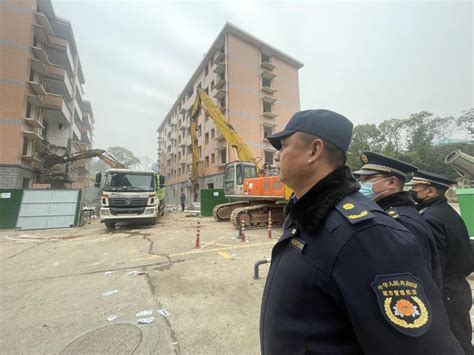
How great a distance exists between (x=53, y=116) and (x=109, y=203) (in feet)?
62.8

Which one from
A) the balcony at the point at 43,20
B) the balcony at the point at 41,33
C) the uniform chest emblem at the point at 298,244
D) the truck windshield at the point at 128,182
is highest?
the balcony at the point at 43,20

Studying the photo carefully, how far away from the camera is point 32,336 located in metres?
3.04

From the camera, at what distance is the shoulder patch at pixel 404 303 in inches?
29.9

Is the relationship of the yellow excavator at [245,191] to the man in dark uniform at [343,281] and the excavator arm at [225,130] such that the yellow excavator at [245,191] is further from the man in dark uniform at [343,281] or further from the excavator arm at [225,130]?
the man in dark uniform at [343,281]

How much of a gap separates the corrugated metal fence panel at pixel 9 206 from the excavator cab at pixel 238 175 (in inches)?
424

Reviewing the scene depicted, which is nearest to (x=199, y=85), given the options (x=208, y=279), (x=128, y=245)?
(x=128, y=245)

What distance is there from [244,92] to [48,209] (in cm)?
2080

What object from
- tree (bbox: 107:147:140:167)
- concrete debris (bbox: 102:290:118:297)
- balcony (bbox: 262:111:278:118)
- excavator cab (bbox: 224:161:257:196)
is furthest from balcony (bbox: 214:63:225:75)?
tree (bbox: 107:147:140:167)

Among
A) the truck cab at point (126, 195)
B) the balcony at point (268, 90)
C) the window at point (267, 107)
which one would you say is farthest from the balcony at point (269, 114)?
the truck cab at point (126, 195)

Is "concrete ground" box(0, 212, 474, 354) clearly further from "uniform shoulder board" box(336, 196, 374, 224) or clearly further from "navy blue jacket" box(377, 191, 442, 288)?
"uniform shoulder board" box(336, 196, 374, 224)

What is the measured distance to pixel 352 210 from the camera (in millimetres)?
980

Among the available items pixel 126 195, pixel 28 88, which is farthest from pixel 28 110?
pixel 126 195

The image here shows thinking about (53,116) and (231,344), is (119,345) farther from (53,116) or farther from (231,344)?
(53,116)

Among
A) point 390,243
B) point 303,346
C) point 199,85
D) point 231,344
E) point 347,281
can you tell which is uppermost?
point 199,85
